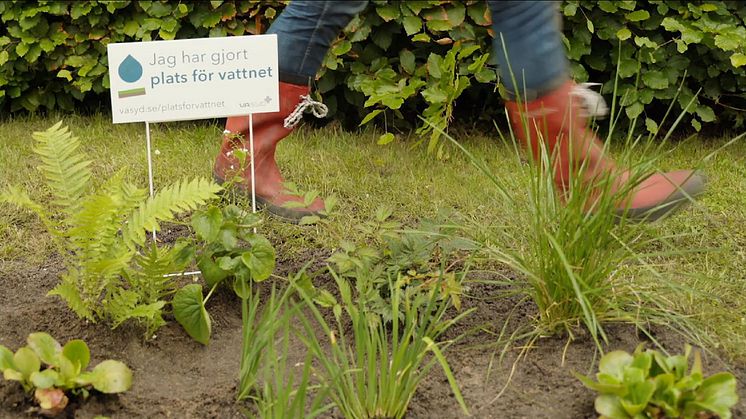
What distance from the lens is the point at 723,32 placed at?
3.47 metres

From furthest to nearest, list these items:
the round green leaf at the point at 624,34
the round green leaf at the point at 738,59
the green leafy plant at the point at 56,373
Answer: the round green leaf at the point at 624,34 → the round green leaf at the point at 738,59 → the green leafy plant at the point at 56,373

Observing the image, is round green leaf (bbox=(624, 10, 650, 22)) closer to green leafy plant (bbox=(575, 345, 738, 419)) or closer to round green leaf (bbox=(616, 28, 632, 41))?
round green leaf (bbox=(616, 28, 632, 41))


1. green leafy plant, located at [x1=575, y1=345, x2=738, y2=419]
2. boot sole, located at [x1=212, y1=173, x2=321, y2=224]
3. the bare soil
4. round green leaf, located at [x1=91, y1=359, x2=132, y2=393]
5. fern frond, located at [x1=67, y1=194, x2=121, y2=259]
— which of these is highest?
fern frond, located at [x1=67, y1=194, x2=121, y2=259]

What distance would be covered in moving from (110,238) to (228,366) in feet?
1.37

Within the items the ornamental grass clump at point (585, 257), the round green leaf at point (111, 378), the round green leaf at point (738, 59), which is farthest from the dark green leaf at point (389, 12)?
the round green leaf at point (111, 378)

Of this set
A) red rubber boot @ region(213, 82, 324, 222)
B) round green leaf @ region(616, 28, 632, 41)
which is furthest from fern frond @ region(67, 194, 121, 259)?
round green leaf @ region(616, 28, 632, 41)

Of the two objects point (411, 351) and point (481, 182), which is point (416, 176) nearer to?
point (481, 182)

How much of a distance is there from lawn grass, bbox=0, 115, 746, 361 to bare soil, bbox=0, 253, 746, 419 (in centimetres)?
30

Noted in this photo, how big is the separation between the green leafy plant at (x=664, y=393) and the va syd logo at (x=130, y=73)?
1.39m

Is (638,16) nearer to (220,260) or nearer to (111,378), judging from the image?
(220,260)

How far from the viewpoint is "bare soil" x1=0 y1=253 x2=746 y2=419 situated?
194 cm

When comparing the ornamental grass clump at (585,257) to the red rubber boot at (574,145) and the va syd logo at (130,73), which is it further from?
the va syd logo at (130,73)

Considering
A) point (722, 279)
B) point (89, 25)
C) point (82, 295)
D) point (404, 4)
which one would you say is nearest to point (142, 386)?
point (82, 295)

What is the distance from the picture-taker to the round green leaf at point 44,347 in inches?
75.3
